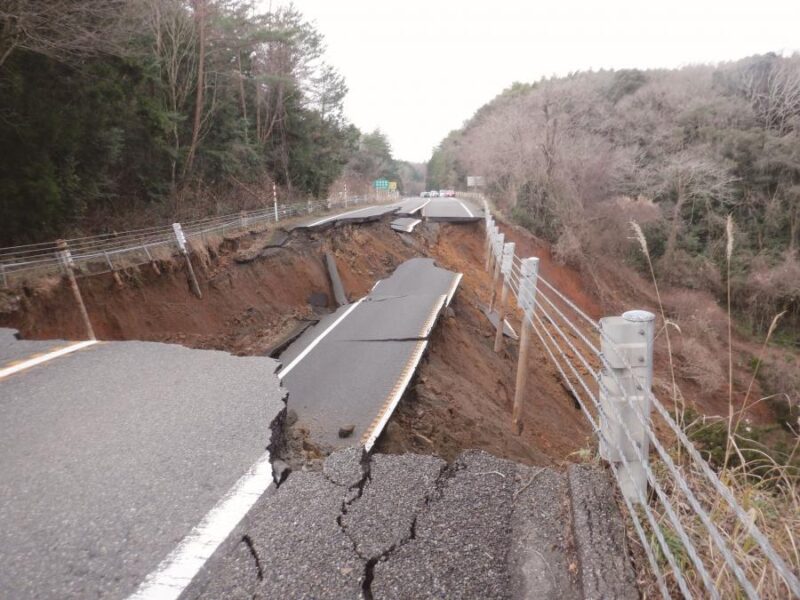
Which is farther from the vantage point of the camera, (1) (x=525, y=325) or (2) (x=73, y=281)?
(2) (x=73, y=281)

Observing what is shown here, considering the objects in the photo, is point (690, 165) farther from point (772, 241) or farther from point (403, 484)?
point (403, 484)

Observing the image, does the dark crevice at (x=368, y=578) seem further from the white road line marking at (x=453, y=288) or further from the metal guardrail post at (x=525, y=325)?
the white road line marking at (x=453, y=288)

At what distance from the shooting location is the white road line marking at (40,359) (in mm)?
4547

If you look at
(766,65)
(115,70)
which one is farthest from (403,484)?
(766,65)

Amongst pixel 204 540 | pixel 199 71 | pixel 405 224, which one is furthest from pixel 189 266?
pixel 405 224

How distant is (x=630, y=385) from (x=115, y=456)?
328cm

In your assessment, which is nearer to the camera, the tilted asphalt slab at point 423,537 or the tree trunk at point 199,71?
the tilted asphalt slab at point 423,537

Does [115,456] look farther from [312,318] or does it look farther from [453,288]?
[312,318]

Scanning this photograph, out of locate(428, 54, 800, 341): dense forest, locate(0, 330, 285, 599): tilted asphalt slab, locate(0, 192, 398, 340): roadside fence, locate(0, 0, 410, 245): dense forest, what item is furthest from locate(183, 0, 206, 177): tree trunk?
locate(428, 54, 800, 341): dense forest

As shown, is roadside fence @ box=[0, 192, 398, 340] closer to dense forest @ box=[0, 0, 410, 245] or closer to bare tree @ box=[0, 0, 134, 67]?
dense forest @ box=[0, 0, 410, 245]

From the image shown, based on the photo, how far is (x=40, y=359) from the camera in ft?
15.9

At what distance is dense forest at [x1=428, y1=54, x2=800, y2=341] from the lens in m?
25.1

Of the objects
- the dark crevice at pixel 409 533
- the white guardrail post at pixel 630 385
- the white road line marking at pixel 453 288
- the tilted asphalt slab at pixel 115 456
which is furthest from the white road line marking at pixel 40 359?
the white road line marking at pixel 453 288

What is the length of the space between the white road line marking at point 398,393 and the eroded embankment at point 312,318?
0.10 m
